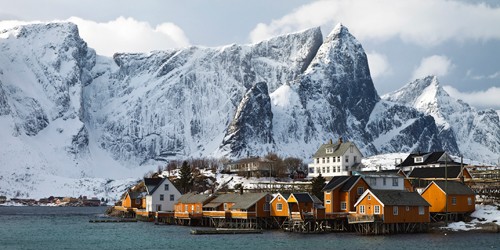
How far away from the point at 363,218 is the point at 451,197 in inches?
632

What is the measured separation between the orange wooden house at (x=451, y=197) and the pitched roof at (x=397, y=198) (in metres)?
6.40

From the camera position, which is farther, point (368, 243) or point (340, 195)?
point (340, 195)

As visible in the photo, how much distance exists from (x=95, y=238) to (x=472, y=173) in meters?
69.3

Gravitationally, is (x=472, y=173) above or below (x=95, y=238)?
above

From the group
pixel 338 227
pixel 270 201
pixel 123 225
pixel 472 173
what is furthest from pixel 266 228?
pixel 472 173

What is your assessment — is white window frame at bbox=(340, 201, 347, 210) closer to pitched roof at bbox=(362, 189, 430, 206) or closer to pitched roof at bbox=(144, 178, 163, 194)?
pitched roof at bbox=(362, 189, 430, 206)

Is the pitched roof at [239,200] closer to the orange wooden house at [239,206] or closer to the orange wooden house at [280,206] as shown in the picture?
the orange wooden house at [239,206]

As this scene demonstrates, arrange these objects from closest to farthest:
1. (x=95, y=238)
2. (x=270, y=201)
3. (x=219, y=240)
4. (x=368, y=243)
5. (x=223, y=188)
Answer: (x=368, y=243) < (x=219, y=240) < (x=95, y=238) < (x=270, y=201) < (x=223, y=188)

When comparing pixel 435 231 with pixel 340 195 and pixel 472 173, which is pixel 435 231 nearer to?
pixel 340 195

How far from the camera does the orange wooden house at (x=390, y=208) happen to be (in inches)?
3792

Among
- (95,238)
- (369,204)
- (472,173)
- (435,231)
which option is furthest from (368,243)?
(472,173)

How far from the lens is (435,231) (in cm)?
10075

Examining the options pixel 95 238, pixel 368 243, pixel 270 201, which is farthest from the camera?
pixel 270 201

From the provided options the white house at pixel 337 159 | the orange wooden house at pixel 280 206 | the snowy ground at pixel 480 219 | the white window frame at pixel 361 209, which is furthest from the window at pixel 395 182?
the white house at pixel 337 159
